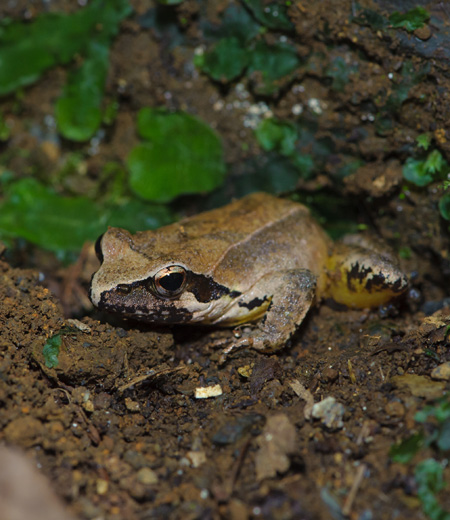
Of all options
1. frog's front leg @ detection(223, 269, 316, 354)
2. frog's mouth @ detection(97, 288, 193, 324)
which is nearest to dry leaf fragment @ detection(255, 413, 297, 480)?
frog's front leg @ detection(223, 269, 316, 354)

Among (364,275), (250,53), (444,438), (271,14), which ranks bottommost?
(364,275)

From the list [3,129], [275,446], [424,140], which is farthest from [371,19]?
[3,129]

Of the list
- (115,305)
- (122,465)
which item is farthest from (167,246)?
(122,465)

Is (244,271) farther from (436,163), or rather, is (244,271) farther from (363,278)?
(436,163)

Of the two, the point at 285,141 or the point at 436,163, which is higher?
the point at 436,163

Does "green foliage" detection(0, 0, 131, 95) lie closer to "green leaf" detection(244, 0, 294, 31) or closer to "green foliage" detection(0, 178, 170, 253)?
"green foliage" detection(0, 178, 170, 253)

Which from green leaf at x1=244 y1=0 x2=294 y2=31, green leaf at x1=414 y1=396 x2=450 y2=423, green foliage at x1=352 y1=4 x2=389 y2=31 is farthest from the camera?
green leaf at x1=244 y1=0 x2=294 y2=31

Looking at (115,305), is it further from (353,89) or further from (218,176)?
(353,89)
